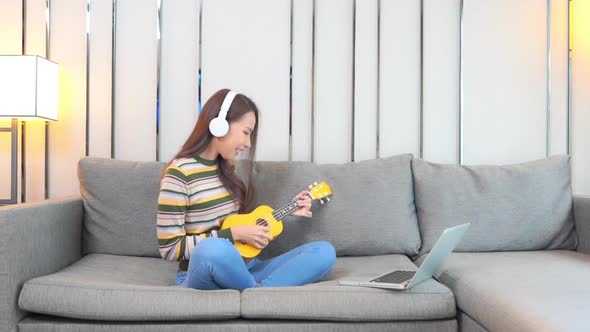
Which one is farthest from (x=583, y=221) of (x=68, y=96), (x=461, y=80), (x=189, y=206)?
(x=68, y=96)

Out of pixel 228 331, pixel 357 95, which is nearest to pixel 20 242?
pixel 228 331

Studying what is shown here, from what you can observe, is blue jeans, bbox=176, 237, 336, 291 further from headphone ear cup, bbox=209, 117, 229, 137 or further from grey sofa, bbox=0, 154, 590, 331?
headphone ear cup, bbox=209, 117, 229, 137

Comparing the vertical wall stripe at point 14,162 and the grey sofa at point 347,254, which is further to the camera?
the vertical wall stripe at point 14,162

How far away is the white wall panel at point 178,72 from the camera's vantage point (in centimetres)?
261

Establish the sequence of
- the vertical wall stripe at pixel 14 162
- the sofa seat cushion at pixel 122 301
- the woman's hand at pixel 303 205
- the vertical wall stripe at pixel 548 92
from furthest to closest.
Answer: the vertical wall stripe at pixel 548 92
the vertical wall stripe at pixel 14 162
the woman's hand at pixel 303 205
the sofa seat cushion at pixel 122 301

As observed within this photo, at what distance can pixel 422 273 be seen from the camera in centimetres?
165

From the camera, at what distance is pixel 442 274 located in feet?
6.11

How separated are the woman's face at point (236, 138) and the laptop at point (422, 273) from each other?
56 centimetres

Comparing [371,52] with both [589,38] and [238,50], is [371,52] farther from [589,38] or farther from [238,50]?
[589,38]

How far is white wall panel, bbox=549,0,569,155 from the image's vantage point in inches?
106

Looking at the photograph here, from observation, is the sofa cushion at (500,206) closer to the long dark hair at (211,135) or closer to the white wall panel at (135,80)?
the long dark hair at (211,135)

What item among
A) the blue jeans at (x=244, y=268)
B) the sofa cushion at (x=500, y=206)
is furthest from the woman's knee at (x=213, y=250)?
the sofa cushion at (x=500, y=206)

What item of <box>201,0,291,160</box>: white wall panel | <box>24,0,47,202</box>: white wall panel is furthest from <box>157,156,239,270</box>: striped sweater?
<box>24,0,47,202</box>: white wall panel

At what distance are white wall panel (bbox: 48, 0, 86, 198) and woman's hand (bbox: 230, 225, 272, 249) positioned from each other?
1173mm
